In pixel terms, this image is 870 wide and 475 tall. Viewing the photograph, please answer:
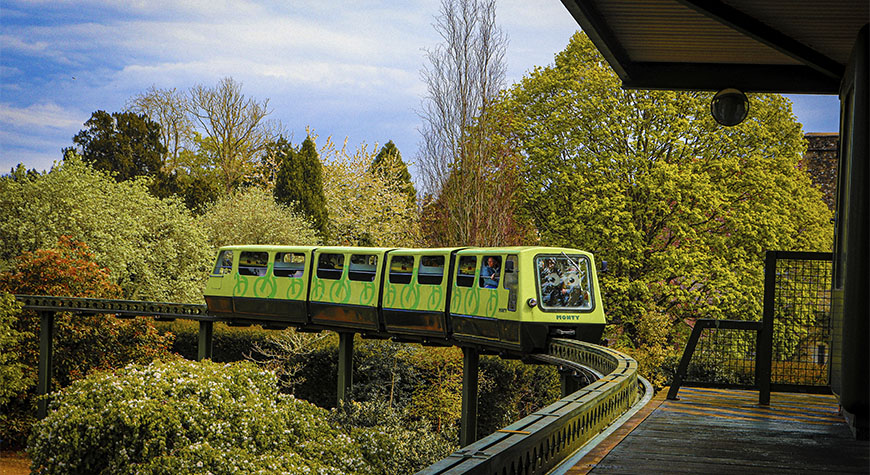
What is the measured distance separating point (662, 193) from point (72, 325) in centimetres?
1850

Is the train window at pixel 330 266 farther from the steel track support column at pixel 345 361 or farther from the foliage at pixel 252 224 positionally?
the foliage at pixel 252 224

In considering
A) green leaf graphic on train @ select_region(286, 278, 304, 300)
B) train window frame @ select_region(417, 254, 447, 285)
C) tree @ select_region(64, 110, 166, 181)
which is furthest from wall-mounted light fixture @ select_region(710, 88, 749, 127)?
tree @ select_region(64, 110, 166, 181)

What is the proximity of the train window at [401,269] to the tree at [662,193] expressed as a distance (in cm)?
551

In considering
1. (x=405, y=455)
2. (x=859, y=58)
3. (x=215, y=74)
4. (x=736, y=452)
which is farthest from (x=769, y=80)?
(x=215, y=74)

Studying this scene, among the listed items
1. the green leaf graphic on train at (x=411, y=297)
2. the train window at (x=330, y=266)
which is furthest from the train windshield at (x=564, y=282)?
the train window at (x=330, y=266)

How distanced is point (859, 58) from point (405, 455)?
11.4 metres

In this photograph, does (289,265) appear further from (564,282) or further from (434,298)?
(564,282)

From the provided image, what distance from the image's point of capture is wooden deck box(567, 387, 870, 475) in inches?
196

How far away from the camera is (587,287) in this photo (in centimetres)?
1675

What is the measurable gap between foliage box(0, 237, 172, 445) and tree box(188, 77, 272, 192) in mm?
18396

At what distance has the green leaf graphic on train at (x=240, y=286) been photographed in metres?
24.0

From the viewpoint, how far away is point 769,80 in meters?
8.24

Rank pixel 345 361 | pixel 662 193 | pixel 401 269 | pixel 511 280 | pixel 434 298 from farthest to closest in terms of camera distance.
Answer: pixel 662 193, pixel 345 361, pixel 401 269, pixel 434 298, pixel 511 280

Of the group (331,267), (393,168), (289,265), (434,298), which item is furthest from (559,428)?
(393,168)
